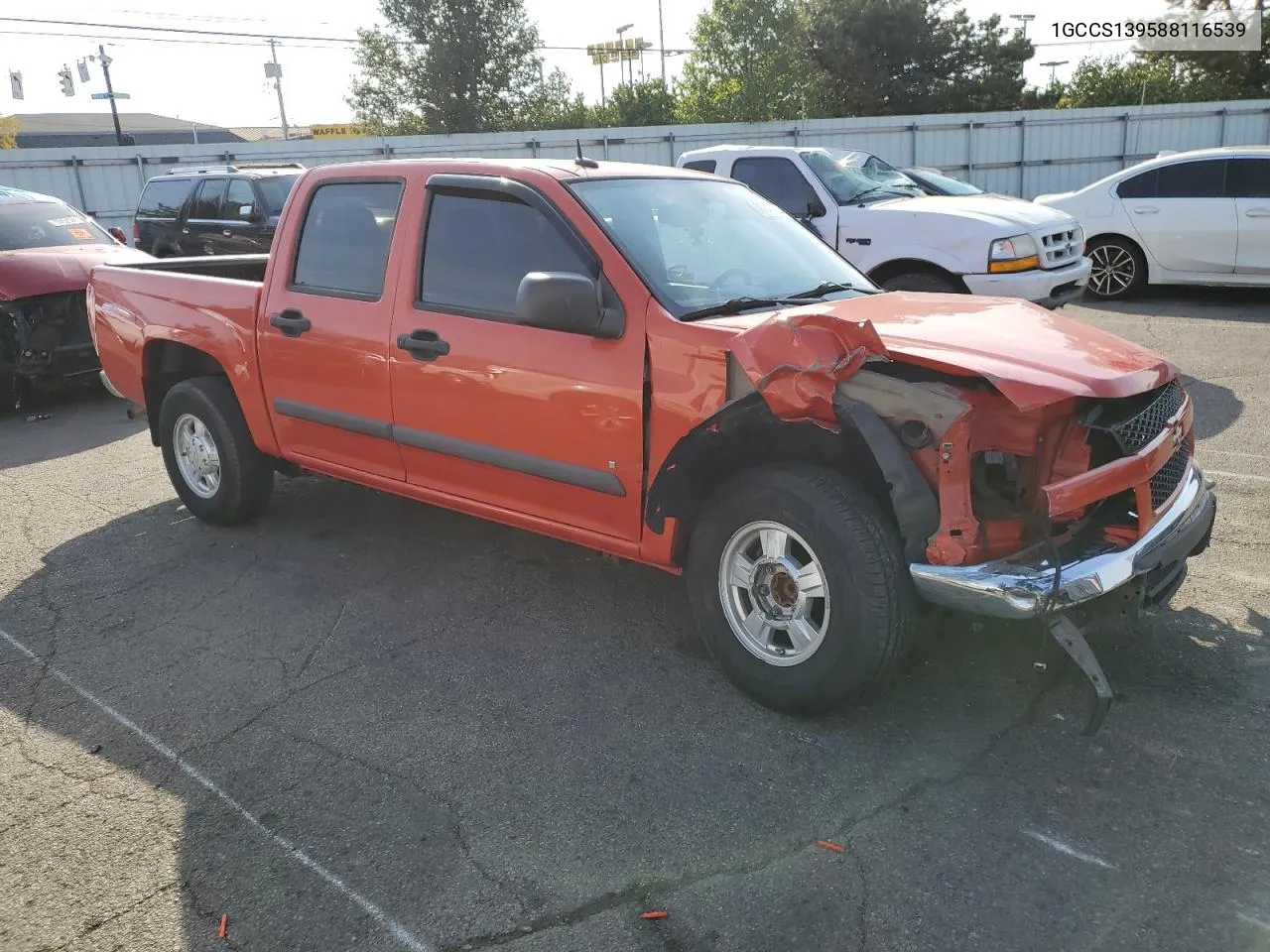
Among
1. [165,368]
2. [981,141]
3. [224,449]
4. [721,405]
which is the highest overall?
[981,141]

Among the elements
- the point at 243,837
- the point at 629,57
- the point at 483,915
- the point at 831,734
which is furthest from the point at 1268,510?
the point at 629,57

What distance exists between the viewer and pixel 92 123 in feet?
298

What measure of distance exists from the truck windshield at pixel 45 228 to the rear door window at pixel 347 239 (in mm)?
6249

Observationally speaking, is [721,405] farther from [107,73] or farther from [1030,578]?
[107,73]

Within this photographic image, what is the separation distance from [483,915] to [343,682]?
155 centimetres

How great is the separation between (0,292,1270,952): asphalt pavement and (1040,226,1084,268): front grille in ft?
14.3

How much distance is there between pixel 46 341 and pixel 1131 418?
8872 millimetres

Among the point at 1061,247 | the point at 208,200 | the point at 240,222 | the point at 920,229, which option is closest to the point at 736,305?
the point at 920,229

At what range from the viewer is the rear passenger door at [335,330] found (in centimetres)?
461

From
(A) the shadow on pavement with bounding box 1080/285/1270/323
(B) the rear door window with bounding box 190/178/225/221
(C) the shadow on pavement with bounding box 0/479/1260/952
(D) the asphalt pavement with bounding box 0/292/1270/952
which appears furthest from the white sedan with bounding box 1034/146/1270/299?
Result: (B) the rear door window with bounding box 190/178/225/221

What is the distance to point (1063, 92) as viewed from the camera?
1746 inches

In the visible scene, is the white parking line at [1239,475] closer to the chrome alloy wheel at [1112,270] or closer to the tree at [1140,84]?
the chrome alloy wheel at [1112,270]

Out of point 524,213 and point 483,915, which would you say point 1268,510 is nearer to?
point 524,213

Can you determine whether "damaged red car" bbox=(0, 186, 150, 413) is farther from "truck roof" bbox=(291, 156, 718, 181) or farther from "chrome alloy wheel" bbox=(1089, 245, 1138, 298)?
"chrome alloy wheel" bbox=(1089, 245, 1138, 298)
